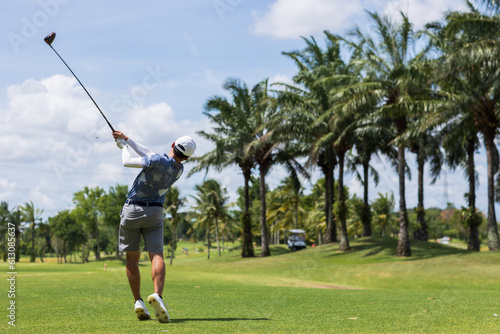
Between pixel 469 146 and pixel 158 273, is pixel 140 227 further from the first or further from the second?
pixel 469 146

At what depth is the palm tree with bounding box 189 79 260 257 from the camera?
39250 millimetres

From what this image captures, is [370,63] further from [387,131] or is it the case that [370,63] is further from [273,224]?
[273,224]

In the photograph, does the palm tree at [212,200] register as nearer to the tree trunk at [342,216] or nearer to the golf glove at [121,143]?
the tree trunk at [342,216]

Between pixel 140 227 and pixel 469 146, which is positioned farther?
pixel 469 146

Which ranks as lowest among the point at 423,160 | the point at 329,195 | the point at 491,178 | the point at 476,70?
the point at 329,195

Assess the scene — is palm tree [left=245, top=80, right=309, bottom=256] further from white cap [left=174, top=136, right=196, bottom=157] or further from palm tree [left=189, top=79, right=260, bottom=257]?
white cap [left=174, top=136, right=196, bottom=157]

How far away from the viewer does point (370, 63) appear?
2989 cm

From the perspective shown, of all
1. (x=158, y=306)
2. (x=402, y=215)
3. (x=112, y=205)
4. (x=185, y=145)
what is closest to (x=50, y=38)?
(x=185, y=145)

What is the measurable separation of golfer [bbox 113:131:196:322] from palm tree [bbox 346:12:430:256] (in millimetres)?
23487

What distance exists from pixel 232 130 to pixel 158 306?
35.3 meters

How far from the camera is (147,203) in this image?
635cm

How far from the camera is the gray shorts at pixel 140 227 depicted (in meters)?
6.31

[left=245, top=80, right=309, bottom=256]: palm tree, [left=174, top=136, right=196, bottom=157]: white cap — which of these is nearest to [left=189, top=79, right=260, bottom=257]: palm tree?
[left=245, top=80, right=309, bottom=256]: palm tree

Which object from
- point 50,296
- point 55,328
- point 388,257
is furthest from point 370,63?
point 55,328
